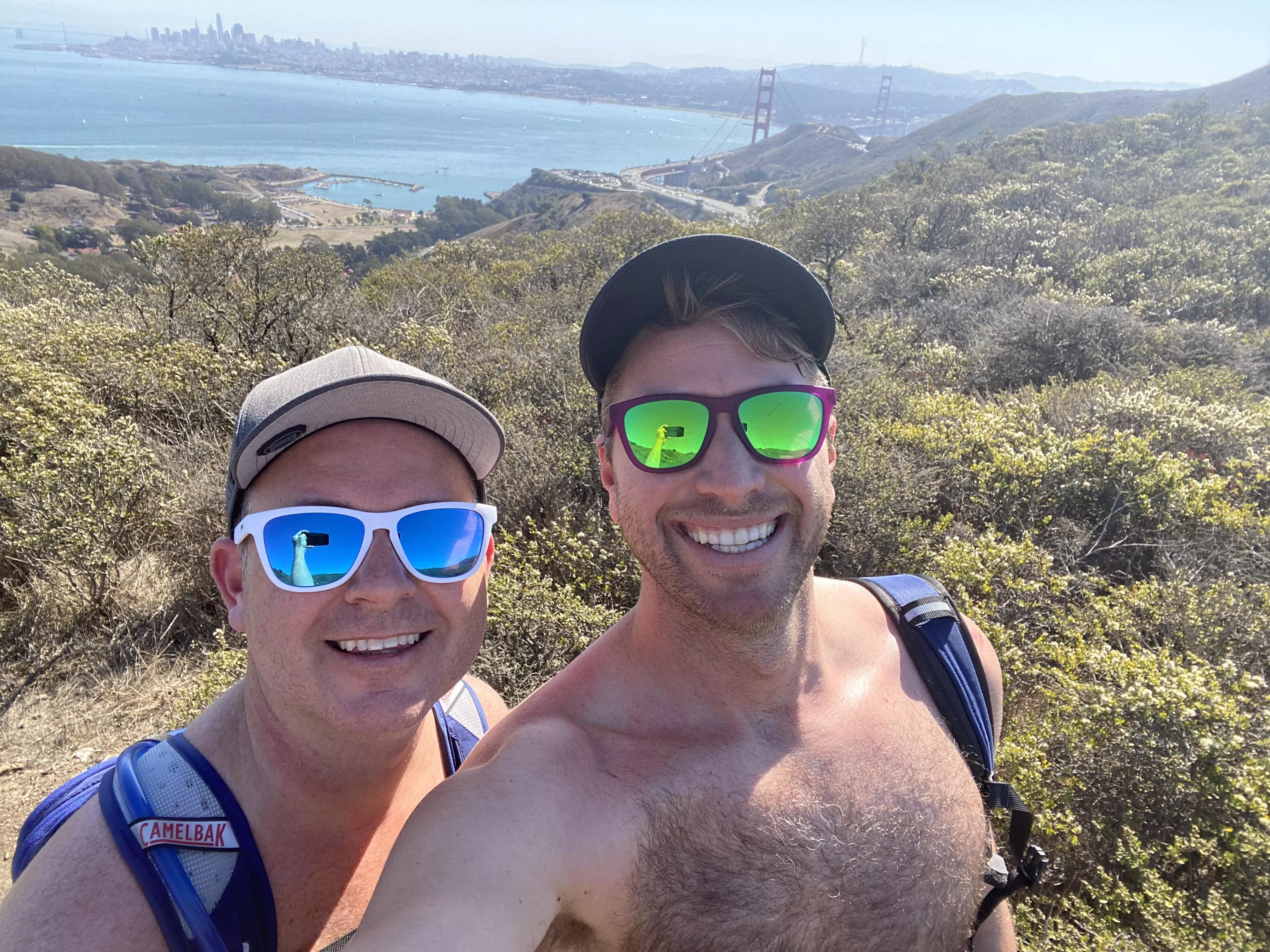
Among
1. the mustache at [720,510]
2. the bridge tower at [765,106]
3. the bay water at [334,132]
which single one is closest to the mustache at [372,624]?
the mustache at [720,510]

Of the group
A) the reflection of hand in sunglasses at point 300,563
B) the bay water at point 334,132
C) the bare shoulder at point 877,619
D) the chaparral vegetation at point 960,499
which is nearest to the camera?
the reflection of hand in sunglasses at point 300,563

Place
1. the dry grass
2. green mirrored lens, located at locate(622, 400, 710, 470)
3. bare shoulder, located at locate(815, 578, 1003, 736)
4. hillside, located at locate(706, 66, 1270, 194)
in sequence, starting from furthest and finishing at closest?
hillside, located at locate(706, 66, 1270, 194) < the dry grass < bare shoulder, located at locate(815, 578, 1003, 736) < green mirrored lens, located at locate(622, 400, 710, 470)

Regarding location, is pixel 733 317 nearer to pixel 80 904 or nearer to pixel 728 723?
pixel 728 723

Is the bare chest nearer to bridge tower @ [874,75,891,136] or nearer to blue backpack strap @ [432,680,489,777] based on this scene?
blue backpack strap @ [432,680,489,777]

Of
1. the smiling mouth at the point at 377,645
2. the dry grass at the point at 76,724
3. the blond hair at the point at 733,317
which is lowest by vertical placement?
the dry grass at the point at 76,724

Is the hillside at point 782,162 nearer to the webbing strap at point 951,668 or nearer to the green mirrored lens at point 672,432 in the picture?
the webbing strap at point 951,668

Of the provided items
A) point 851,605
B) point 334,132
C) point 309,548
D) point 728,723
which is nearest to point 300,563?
point 309,548

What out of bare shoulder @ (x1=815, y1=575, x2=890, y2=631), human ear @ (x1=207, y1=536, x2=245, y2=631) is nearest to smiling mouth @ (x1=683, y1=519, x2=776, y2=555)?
bare shoulder @ (x1=815, y1=575, x2=890, y2=631)

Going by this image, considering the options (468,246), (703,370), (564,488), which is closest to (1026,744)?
(703,370)
